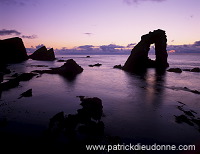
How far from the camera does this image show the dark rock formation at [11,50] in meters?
92.9

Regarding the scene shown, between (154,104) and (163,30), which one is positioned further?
(163,30)

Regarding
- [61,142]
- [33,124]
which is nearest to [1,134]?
[33,124]

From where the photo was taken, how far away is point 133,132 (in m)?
10.2

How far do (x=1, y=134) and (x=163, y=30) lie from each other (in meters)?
62.1

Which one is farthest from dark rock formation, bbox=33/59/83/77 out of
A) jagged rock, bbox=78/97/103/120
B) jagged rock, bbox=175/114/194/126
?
jagged rock, bbox=175/114/194/126

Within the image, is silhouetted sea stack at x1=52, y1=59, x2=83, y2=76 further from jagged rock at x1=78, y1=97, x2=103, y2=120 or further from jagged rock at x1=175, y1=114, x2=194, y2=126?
jagged rock at x1=175, y1=114, x2=194, y2=126

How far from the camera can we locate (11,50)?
9831 centimetres

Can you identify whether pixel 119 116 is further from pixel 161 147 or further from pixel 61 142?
pixel 61 142

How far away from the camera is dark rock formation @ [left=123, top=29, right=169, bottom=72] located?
5135cm

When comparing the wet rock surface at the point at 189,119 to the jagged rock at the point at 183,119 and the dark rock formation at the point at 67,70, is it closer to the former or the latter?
the jagged rock at the point at 183,119

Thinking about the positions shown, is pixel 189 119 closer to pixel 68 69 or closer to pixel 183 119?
pixel 183 119

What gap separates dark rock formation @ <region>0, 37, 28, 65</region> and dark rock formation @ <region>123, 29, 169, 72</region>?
77.3 meters

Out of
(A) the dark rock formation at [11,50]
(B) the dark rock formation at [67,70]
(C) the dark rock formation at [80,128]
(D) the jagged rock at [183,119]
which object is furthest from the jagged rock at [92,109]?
(A) the dark rock formation at [11,50]

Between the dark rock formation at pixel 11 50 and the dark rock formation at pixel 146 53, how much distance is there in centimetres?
7730
